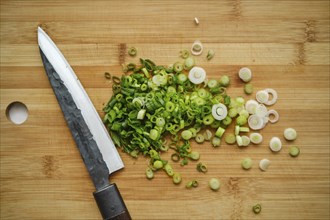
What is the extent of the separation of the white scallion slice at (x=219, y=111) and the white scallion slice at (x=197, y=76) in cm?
15

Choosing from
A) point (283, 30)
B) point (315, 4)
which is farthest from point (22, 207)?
point (315, 4)

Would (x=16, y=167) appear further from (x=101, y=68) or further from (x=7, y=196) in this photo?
(x=101, y=68)

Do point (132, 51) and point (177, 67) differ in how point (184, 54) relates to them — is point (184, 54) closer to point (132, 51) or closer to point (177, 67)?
point (177, 67)

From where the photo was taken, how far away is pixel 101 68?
86.6 inches

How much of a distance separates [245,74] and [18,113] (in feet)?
3.94

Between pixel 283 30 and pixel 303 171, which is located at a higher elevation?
pixel 283 30

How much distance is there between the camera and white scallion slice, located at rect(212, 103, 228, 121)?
6.96ft

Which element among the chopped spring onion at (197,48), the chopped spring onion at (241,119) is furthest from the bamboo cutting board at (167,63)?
the chopped spring onion at (241,119)

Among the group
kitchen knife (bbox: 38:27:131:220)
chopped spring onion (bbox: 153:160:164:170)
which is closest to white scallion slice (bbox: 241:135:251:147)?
chopped spring onion (bbox: 153:160:164:170)

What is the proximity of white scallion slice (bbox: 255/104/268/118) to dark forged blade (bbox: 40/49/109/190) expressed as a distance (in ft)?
2.69

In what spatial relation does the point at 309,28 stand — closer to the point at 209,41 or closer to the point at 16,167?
the point at 209,41

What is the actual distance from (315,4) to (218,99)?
2.34ft

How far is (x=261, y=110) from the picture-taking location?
7.14 ft

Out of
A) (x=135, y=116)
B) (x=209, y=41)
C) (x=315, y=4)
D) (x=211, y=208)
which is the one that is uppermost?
(x=315, y=4)
